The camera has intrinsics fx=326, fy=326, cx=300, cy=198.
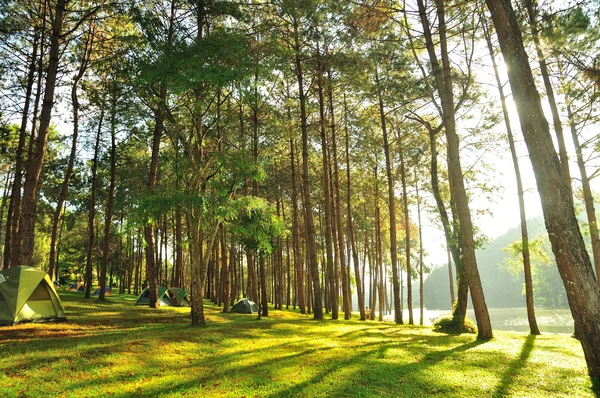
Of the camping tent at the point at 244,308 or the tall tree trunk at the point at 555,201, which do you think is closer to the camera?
the tall tree trunk at the point at 555,201

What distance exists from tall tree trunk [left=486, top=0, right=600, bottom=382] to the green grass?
1161 mm

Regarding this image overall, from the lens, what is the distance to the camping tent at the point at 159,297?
2258cm

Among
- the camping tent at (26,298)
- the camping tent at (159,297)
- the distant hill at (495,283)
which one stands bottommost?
the distant hill at (495,283)

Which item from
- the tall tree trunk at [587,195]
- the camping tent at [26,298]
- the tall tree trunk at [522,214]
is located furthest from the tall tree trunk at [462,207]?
the camping tent at [26,298]

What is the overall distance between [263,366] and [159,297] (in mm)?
18751

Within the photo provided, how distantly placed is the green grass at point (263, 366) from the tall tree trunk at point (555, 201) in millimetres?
1161

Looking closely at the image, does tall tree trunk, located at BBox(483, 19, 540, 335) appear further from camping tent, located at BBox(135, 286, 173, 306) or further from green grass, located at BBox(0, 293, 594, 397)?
camping tent, located at BBox(135, 286, 173, 306)

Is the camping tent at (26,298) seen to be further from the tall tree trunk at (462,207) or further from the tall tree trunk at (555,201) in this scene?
the tall tree trunk at (555,201)

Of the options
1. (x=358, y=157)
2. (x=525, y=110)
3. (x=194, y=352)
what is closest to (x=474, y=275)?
(x=525, y=110)

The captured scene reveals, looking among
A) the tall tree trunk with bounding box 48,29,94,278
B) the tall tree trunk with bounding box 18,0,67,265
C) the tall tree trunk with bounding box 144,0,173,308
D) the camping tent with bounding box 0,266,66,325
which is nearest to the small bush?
the tall tree trunk with bounding box 144,0,173,308

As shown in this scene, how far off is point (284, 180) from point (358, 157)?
6586mm

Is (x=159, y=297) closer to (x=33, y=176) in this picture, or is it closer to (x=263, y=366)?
(x=33, y=176)

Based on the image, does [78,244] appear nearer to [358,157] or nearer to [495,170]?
[358,157]

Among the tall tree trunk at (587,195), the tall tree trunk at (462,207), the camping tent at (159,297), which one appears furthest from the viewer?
the camping tent at (159,297)
